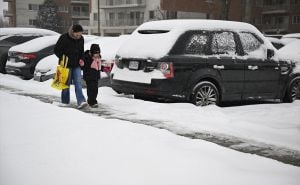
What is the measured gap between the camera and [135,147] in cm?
496

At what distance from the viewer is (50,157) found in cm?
448

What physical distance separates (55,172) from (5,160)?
0.66 metres

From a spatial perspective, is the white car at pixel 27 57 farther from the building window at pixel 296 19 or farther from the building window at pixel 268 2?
the building window at pixel 268 2

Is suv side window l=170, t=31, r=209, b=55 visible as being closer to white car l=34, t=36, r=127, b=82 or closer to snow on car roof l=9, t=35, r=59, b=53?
white car l=34, t=36, r=127, b=82

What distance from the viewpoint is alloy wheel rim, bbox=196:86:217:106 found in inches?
318

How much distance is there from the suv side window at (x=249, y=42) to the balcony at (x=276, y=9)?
4983 cm

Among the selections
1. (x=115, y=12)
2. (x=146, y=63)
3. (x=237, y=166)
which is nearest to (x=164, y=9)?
(x=115, y=12)

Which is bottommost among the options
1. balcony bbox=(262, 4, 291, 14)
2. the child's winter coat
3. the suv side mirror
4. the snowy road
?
the snowy road

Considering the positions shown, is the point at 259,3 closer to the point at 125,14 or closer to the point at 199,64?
the point at 125,14

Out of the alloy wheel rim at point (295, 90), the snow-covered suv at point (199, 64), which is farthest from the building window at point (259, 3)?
the snow-covered suv at point (199, 64)

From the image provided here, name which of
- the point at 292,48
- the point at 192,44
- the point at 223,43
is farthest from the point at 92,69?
the point at 292,48

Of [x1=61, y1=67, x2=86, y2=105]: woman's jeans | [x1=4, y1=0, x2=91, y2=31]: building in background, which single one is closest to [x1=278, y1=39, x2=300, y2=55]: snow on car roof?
[x1=61, y1=67, x2=86, y2=105]: woman's jeans

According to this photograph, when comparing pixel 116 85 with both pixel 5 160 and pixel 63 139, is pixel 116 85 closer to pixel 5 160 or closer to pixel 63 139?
pixel 63 139

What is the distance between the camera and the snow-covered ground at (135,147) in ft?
13.2
